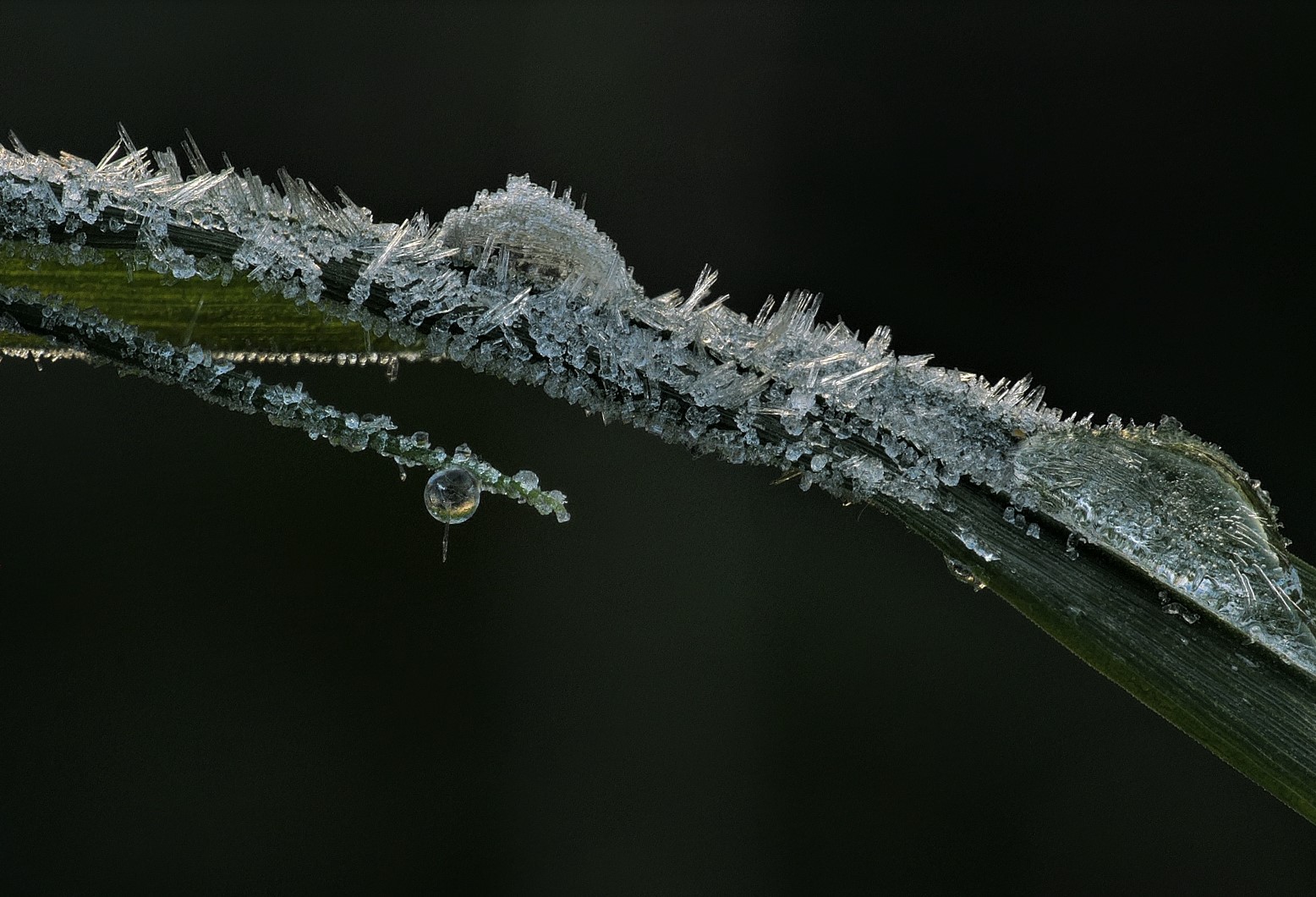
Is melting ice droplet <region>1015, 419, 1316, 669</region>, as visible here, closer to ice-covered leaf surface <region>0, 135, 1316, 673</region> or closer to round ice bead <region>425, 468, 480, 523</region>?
ice-covered leaf surface <region>0, 135, 1316, 673</region>

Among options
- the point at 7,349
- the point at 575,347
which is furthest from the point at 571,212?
the point at 7,349

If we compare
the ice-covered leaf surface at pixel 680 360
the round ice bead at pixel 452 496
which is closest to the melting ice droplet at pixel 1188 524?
the ice-covered leaf surface at pixel 680 360

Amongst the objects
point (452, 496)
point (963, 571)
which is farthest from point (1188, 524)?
point (452, 496)

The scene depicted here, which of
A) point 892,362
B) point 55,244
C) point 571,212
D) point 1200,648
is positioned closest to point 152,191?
point 55,244

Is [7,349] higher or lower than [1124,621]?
higher

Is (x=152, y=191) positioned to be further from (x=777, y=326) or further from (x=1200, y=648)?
(x=1200, y=648)

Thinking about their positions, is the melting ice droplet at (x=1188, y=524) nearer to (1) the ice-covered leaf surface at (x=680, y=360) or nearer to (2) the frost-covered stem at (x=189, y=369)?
(1) the ice-covered leaf surface at (x=680, y=360)
